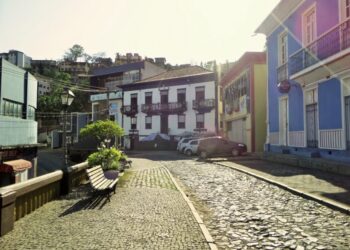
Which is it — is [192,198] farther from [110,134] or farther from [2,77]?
[2,77]

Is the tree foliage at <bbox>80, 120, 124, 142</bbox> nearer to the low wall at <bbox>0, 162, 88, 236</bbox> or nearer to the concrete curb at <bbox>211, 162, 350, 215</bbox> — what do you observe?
the low wall at <bbox>0, 162, 88, 236</bbox>

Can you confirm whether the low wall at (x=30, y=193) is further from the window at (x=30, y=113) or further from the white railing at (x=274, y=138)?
the window at (x=30, y=113)

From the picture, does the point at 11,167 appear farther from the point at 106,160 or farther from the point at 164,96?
the point at 164,96

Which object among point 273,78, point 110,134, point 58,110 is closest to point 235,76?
point 273,78

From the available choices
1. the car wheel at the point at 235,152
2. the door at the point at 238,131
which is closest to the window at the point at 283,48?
the car wheel at the point at 235,152

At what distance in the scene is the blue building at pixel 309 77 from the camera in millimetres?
13727

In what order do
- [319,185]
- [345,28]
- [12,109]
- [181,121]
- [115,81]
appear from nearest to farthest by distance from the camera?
[319,185]
[345,28]
[12,109]
[181,121]
[115,81]

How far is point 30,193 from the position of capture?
7.98 meters

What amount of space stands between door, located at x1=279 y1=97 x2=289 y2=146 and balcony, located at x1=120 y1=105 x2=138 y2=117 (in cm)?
3275

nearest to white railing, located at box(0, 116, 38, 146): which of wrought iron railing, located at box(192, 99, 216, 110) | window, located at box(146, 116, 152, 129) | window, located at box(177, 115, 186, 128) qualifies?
wrought iron railing, located at box(192, 99, 216, 110)

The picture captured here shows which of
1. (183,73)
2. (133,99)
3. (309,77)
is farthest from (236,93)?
(133,99)

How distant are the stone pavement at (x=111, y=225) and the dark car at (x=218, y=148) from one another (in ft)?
58.0

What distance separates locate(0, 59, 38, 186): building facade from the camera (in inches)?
816

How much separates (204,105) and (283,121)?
24386 millimetres
